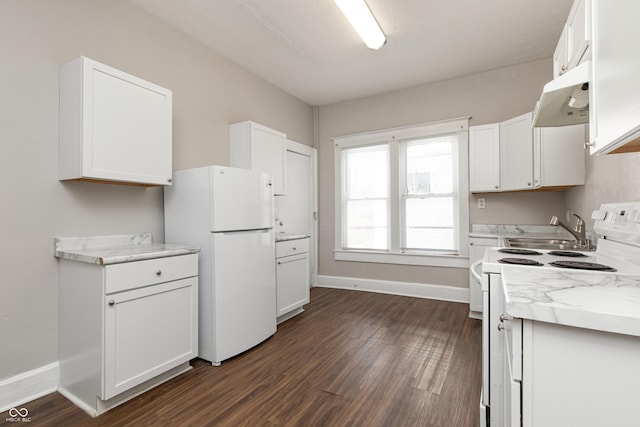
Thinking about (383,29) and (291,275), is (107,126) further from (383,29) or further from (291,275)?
(383,29)

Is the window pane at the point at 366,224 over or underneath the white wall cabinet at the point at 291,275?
over

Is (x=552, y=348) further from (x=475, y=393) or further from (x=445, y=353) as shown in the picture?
(x=445, y=353)

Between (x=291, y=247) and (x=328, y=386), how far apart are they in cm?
158

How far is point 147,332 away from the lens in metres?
1.93

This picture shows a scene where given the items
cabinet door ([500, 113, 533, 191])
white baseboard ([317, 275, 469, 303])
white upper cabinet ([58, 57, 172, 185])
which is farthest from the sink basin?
white upper cabinet ([58, 57, 172, 185])

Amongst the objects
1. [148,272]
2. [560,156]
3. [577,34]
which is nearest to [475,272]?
[577,34]

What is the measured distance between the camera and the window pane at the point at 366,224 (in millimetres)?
4477

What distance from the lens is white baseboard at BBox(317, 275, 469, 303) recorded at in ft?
12.7

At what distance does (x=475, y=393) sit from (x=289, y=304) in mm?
1868

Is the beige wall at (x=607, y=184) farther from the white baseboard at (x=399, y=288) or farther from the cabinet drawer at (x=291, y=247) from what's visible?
the cabinet drawer at (x=291, y=247)

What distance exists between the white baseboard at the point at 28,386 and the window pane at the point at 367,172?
12.2 ft

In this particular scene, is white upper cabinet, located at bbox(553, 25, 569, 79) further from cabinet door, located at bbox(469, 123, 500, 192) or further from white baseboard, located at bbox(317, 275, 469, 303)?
white baseboard, located at bbox(317, 275, 469, 303)

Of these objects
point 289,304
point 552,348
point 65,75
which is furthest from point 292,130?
point 552,348

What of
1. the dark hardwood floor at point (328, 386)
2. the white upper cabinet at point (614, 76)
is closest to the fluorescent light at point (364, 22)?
the white upper cabinet at point (614, 76)
